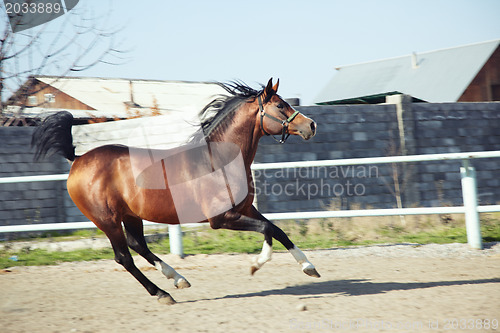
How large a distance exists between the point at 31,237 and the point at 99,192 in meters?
4.97

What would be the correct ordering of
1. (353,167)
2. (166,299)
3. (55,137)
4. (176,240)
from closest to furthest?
(166,299) < (55,137) < (176,240) < (353,167)

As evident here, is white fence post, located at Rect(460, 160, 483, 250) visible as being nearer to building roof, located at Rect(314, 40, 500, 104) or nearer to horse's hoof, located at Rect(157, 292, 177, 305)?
horse's hoof, located at Rect(157, 292, 177, 305)

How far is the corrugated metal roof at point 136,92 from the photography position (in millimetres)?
15664

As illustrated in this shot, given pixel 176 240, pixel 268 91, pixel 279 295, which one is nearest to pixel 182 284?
pixel 279 295

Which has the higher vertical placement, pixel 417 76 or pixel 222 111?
pixel 417 76

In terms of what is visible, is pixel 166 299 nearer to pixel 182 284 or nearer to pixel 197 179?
pixel 182 284

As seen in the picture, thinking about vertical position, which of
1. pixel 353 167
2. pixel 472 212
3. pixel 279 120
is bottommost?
pixel 472 212

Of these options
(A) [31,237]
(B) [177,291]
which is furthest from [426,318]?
(A) [31,237]

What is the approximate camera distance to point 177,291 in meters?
5.12

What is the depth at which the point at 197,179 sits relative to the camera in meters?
4.80

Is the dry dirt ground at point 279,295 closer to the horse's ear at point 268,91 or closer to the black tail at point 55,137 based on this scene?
the black tail at point 55,137

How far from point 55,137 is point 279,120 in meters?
2.35

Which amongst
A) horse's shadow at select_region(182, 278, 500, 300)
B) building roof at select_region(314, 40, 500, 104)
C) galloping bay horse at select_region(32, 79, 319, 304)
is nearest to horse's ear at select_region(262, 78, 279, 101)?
galloping bay horse at select_region(32, 79, 319, 304)

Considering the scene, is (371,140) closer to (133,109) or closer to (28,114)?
(133,109)
